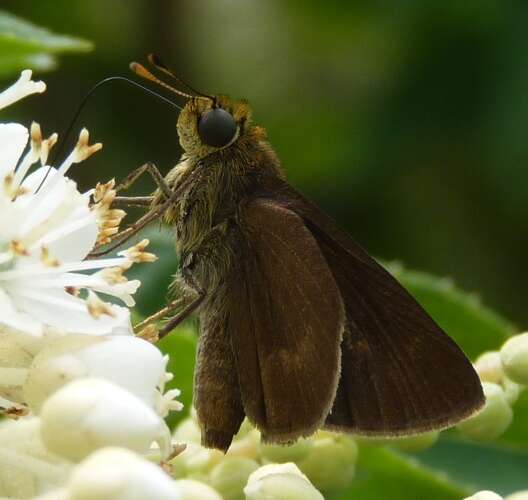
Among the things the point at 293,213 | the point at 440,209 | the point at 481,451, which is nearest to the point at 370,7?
the point at 440,209

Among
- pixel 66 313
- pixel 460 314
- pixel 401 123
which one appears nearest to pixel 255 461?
pixel 66 313

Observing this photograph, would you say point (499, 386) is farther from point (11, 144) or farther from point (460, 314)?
point (11, 144)

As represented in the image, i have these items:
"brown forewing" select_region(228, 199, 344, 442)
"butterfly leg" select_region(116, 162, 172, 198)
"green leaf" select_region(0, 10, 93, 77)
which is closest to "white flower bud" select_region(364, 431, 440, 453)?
"brown forewing" select_region(228, 199, 344, 442)

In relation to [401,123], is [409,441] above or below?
below

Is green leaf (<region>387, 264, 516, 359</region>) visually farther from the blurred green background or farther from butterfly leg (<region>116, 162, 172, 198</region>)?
the blurred green background

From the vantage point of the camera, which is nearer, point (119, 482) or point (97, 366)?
point (119, 482)

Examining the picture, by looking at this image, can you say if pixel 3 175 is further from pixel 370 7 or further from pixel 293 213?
pixel 370 7

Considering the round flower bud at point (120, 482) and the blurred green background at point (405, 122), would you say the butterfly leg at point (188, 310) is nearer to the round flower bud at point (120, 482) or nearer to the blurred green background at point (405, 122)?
the round flower bud at point (120, 482)
